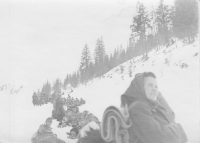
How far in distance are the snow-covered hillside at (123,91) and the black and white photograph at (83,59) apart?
0.02m

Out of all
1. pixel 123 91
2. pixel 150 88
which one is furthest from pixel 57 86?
pixel 150 88

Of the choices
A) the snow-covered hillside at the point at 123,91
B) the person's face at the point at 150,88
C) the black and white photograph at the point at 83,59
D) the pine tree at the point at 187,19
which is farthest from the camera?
the pine tree at the point at 187,19

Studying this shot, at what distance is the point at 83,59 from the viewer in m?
4.39

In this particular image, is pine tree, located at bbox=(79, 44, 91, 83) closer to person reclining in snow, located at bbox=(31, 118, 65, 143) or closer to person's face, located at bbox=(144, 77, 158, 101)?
person reclining in snow, located at bbox=(31, 118, 65, 143)

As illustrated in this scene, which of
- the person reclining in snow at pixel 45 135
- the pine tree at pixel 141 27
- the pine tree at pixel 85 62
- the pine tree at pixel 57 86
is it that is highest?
the pine tree at pixel 141 27

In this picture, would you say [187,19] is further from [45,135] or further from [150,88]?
[45,135]

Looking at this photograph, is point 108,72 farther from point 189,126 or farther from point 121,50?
point 189,126

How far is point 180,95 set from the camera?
4.15 metres

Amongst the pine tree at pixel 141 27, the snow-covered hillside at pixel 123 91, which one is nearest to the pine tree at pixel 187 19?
the snow-covered hillside at pixel 123 91

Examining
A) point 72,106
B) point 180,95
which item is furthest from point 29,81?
point 180,95

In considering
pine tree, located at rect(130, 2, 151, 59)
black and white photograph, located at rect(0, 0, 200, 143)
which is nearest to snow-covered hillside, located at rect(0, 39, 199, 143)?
black and white photograph, located at rect(0, 0, 200, 143)

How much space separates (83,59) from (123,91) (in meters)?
0.97

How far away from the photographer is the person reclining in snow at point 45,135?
13.5 ft

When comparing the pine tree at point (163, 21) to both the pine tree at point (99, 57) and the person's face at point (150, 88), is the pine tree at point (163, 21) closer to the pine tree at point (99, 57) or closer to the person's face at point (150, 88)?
the person's face at point (150, 88)
